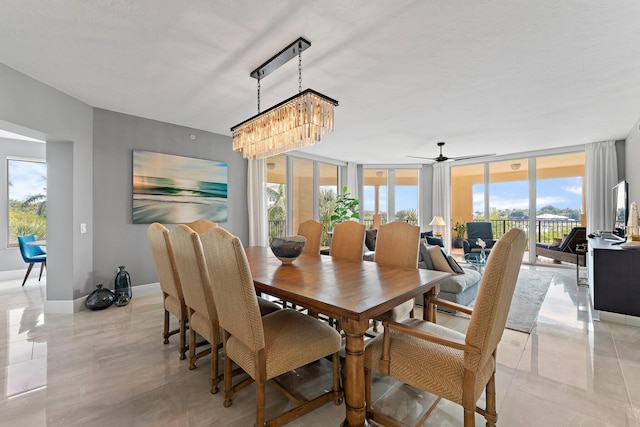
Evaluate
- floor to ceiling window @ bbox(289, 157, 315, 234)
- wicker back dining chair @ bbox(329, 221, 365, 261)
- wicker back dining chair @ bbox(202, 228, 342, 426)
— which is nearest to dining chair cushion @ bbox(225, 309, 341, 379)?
wicker back dining chair @ bbox(202, 228, 342, 426)

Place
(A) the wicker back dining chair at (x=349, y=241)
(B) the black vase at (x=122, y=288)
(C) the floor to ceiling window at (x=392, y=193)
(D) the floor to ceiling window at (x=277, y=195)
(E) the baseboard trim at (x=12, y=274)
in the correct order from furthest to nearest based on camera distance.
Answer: (C) the floor to ceiling window at (x=392, y=193) < (D) the floor to ceiling window at (x=277, y=195) < (E) the baseboard trim at (x=12, y=274) < (B) the black vase at (x=122, y=288) < (A) the wicker back dining chair at (x=349, y=241)

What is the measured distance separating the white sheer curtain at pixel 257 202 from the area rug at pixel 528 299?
11.7ft

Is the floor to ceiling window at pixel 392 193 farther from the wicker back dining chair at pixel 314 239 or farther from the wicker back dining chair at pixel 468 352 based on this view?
the wicker back dining chair at pixel 468 352

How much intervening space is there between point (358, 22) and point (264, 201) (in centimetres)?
383

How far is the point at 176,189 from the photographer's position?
4387mm

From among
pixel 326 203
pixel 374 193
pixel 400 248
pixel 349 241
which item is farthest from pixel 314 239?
pixel 374 193

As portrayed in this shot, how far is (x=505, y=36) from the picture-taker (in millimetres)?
2234

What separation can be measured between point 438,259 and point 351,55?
→ 2357 millimetres

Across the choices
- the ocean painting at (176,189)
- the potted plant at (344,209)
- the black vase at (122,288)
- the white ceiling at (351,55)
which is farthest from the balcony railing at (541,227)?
the black vase at (122,288)

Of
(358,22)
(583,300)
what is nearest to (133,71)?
(358,22)

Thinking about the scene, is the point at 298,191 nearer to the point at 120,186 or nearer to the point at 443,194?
the point at 120,186

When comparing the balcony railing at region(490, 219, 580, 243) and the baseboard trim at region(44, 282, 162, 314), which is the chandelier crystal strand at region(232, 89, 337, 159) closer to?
the baseboard trim at region(44, 282, 162, 314)

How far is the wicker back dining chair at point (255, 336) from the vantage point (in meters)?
1.43

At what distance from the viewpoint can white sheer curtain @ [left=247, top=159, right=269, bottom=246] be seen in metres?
5.29
